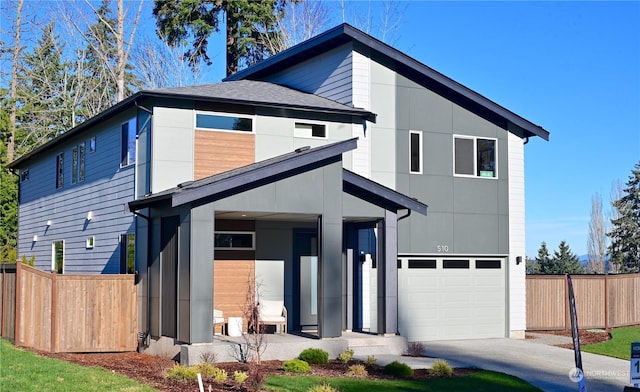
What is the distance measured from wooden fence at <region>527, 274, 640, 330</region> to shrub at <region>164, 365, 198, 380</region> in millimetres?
12450

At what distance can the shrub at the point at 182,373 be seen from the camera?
1315 cm

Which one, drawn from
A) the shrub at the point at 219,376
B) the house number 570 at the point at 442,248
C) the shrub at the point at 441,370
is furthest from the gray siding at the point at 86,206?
the shrub at the point at 441,370

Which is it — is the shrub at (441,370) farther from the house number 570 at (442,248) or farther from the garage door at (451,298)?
the house number 570 at (442,248)

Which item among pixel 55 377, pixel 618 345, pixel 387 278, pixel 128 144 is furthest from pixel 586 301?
pixel 55 377

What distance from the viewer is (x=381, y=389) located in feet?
42.1

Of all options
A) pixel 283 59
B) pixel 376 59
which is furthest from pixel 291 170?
pixel 283 59

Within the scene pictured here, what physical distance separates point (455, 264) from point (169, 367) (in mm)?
9166

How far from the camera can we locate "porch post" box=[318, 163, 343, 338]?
16.7 meters

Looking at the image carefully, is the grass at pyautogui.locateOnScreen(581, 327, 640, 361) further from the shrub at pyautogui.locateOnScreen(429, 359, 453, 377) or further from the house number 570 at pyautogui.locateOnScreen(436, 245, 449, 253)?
the shrub at pyautogui.locateOnScreen(429, 359, 453, 377)

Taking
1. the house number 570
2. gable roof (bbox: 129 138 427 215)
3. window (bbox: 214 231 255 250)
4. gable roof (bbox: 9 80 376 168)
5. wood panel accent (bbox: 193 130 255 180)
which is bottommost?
the house number 570

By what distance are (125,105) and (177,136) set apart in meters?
1.69

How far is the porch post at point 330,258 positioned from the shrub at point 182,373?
3936 millimetres

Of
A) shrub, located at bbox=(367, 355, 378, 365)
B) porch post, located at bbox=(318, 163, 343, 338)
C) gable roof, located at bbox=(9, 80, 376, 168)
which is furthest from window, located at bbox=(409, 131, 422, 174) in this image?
shrub, located at bbox=(367, 355, 378, 365)

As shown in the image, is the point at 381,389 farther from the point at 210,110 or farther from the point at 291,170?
the point at 210,110
